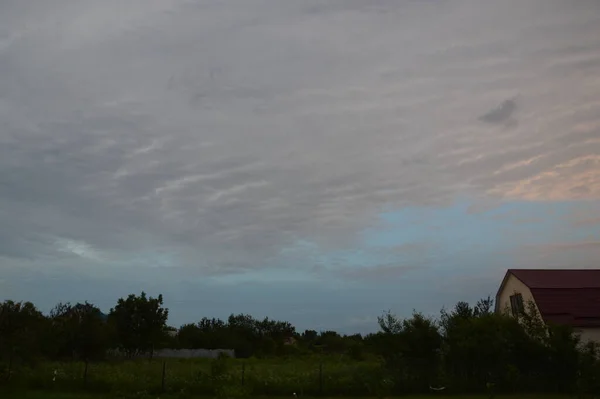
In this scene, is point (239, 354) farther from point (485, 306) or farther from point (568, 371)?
point (568, 371)

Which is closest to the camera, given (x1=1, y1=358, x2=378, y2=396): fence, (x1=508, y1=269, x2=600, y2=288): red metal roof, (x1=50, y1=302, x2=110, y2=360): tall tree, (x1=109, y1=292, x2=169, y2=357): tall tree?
(x1=1, y1=358, x2=378, y2=396): fence

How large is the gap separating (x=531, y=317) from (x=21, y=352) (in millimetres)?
21332

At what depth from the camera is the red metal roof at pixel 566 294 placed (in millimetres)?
34469

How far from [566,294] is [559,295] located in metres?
0.42

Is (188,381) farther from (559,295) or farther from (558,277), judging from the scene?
(558,277)

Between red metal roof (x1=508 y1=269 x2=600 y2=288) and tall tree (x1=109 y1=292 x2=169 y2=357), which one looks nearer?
red metal roof (x1=508 y1=269 x2=600 y2=288)

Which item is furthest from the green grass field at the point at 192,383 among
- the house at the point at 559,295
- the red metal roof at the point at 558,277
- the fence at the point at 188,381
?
the red metal roof at the point at 558,277

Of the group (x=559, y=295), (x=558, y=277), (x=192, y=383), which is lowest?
(x=192, y=383)

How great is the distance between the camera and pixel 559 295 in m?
36.5

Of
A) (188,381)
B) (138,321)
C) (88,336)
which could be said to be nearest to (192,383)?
(188,381)

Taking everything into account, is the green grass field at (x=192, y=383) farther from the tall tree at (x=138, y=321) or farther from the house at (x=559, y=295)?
the tall tree at (x=138, y=321)

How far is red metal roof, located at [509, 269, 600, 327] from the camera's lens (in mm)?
34469

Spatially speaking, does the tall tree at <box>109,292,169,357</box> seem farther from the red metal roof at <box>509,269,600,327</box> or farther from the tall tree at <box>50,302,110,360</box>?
the red metal roof at <box>509,269,600,327</box>

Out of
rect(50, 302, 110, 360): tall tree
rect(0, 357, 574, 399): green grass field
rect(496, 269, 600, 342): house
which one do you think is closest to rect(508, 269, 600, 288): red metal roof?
rect(496, 269, 600, 342): house
